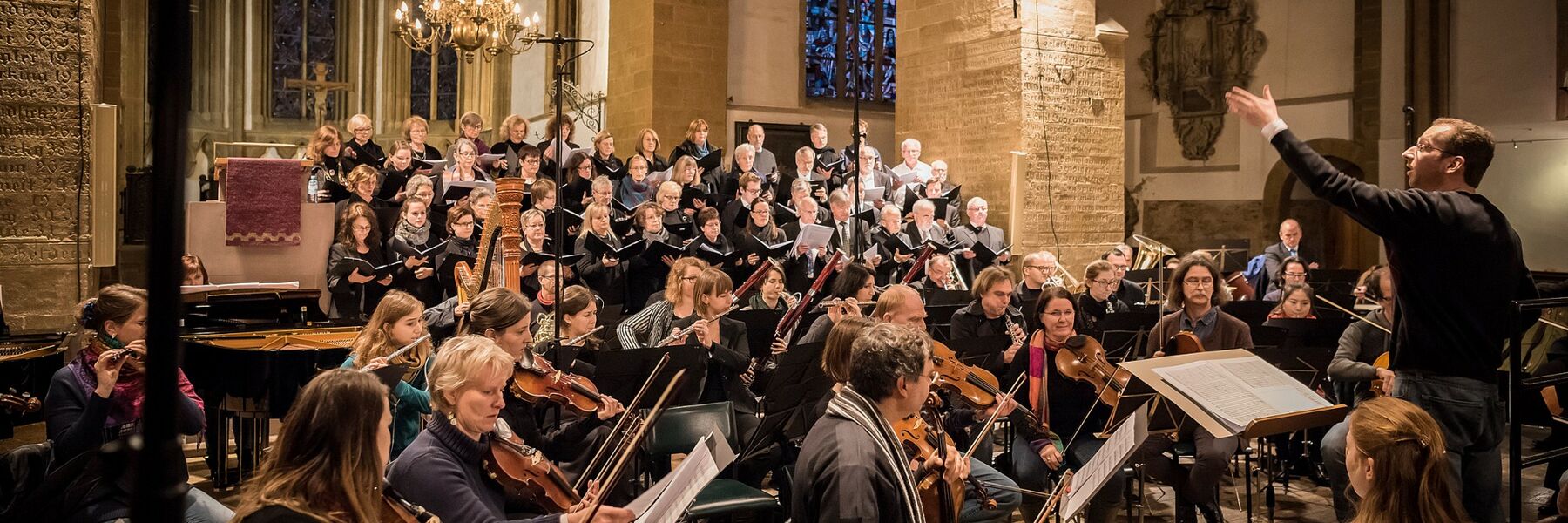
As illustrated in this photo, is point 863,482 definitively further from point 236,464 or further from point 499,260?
point 236,464

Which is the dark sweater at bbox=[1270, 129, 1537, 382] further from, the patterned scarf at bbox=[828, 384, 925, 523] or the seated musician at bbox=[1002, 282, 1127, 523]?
the seated musician at bbox=[1002, 282, 1127, 523]

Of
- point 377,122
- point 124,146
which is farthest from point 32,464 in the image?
point 377,122

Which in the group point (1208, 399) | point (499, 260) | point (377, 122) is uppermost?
point (377, 122)

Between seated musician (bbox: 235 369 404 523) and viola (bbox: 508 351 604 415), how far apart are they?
1827 mm

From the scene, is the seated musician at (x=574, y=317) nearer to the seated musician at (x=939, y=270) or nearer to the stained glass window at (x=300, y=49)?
the seated musician at (x=939, y=270)

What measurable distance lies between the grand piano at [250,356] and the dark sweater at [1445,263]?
409cm

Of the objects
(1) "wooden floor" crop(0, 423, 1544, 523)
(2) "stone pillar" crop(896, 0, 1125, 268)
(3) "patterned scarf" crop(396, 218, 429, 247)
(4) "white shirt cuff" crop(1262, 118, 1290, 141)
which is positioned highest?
(2) "stone pillar" crop(896, 0, 1125, 268)

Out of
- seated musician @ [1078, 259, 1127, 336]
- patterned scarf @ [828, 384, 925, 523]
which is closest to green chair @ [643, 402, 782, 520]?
patterned scarf @ [828, 384, 925, 523]

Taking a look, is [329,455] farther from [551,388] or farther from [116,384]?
[551,388]

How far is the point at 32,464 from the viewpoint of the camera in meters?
3.79

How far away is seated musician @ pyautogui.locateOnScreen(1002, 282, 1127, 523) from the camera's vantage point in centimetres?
536

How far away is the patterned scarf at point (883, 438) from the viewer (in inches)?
126

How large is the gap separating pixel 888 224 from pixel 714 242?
1624 millimetres

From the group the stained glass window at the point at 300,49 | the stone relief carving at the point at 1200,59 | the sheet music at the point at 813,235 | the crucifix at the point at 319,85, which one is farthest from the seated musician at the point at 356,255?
the stained glass window at the point at 300,49
